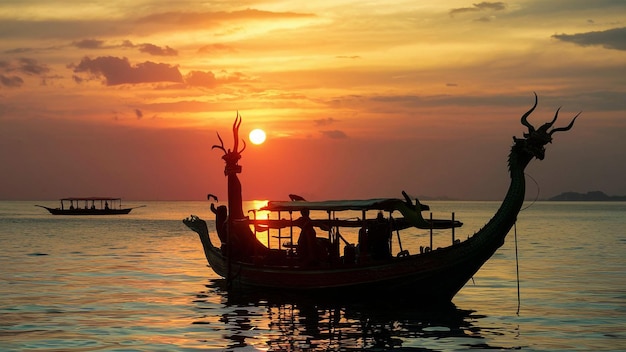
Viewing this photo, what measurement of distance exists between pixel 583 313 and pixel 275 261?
1078cm

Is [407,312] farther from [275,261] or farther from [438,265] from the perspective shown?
[275,261]

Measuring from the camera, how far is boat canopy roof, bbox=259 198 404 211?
88.8 feet

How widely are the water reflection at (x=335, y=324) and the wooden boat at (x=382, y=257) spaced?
541 millimetres

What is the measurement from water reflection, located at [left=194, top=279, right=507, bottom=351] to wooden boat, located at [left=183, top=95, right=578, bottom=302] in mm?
541

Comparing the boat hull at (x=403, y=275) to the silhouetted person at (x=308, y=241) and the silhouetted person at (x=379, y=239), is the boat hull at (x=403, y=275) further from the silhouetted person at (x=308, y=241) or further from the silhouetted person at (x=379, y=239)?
the silhouetted person at (x=379, y=239)

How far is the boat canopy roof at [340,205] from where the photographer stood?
2706 cm

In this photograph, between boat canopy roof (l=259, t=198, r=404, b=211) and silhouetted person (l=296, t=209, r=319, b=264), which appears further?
silhouetted person (l=296, t=209, r=319, b=264)

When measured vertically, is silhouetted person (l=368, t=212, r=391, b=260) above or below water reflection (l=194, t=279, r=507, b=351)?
above

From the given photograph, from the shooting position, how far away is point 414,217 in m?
26.3

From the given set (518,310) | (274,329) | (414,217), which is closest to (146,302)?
(274,329)

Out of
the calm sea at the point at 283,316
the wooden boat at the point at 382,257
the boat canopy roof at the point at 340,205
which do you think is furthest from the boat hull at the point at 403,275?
the boat canopy roof at the point at 340,205

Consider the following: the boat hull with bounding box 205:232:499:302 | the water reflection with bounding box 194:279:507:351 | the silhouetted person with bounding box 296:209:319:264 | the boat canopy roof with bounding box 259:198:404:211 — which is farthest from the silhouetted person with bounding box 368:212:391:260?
the silhouetted person with bounding box 296:209:319:264

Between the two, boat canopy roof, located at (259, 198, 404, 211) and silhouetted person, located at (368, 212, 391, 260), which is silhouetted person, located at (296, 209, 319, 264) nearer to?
boat canopy roof, located at (259, 198, 404, 211)

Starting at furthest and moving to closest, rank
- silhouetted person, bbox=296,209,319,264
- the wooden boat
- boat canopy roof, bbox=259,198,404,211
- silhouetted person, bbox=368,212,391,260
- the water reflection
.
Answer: silhouetted person, bbox=296,209,319,264 < silhouetted person, bbox=368,212,391,260 < boat canopy roof, bbox=259,198,404,211 < the wooden boat < the water reflection
